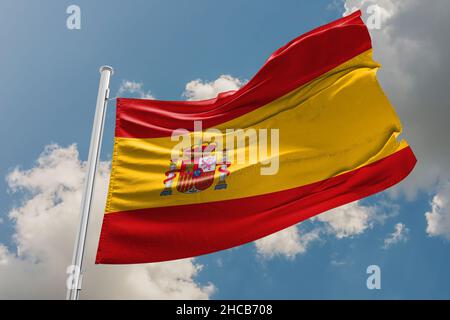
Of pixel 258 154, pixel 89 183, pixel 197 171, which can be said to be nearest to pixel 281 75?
pixel 258 154

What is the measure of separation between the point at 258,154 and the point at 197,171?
1073 millimetres

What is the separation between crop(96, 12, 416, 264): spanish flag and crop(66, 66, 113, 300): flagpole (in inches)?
24.6

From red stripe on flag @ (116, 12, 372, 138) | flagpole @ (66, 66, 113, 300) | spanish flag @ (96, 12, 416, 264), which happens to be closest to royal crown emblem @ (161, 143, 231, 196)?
spanish flag @ (96, 12, 416, 264)

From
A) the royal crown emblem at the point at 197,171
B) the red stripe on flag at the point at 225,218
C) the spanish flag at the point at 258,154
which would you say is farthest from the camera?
the royal crown emblem at the point at 197,171

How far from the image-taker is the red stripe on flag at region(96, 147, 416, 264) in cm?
811

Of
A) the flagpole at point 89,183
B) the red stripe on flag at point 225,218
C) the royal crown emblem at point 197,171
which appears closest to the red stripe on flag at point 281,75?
the royal crown emblem at point 197,171

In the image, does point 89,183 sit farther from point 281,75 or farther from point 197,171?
point 281,75

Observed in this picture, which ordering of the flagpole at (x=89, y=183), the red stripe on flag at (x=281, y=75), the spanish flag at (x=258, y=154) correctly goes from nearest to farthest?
the flagpole at (x=89, y=183), the spanish flag at (x=258, y=154), the red stripe on flag at (x=281, y=75)

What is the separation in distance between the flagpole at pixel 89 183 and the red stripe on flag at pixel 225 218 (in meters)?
0.65

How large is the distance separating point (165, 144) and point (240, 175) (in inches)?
56.4

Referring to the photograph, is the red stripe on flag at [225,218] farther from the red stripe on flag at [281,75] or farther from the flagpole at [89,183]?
the red stripe on flag at [281,75]

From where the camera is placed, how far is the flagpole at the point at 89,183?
691 centimetres

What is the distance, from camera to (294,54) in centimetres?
980
